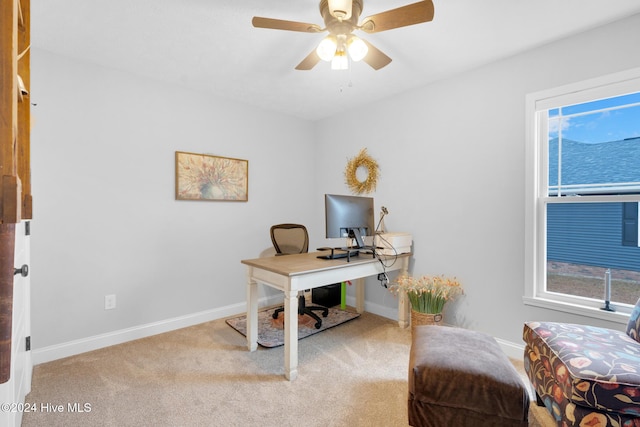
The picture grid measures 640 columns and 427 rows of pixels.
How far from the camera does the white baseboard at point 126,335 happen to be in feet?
7.81

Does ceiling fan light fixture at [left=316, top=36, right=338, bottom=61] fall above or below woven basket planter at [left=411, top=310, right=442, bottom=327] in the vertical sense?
above

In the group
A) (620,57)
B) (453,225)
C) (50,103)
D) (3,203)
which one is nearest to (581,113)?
(620,57)

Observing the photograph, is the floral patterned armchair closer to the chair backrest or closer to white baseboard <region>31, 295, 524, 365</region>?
white baseboard <region>31, 295, 524, 365</region>

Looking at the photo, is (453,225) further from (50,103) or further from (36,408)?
(50,103)

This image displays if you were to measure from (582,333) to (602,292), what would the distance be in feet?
2.66

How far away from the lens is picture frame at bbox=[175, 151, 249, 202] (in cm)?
308

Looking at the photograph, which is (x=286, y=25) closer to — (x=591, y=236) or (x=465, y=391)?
(x=465, y=391)

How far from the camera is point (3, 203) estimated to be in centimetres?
67

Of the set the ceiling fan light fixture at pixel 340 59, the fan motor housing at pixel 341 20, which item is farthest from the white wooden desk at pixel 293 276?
the fan motor housing at pixel 341 20

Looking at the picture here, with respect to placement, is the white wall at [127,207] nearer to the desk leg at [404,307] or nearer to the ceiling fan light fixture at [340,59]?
the desk leg at [404,307]

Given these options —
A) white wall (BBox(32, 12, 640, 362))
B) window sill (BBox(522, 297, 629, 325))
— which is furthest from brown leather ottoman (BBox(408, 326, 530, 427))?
white wall (BBox(32, 12, 640, 362))

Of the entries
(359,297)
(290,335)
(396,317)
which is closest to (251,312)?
(290,335)

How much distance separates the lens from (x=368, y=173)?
3562mm

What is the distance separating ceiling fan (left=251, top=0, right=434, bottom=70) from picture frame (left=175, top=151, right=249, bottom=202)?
1.75 meters
